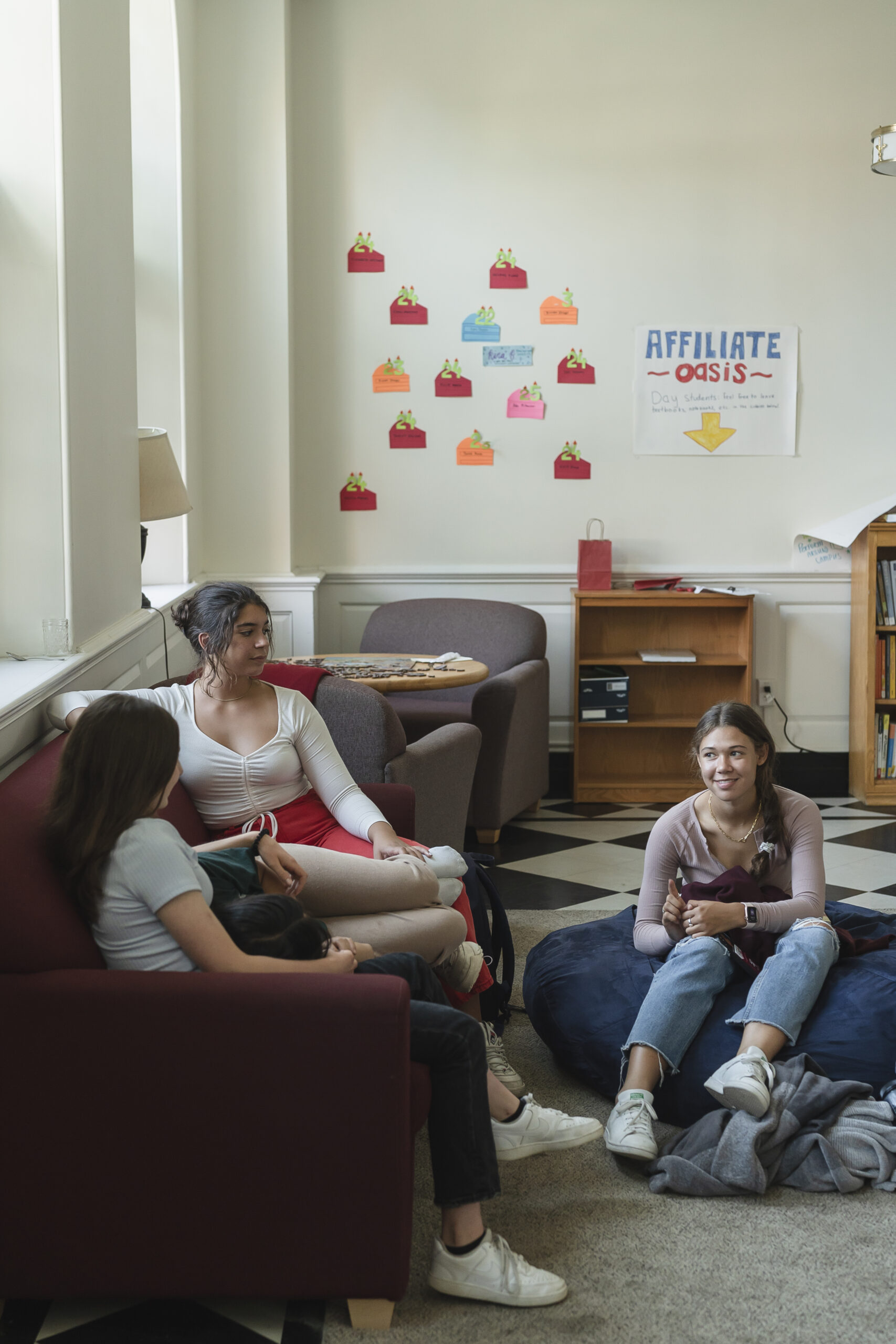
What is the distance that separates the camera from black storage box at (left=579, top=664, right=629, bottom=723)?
4.71 m

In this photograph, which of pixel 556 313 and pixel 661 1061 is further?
pixel 556 313

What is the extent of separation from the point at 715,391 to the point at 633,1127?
3510 mm

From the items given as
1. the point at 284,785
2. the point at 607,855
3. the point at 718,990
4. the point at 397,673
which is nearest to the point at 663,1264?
the point at 718,990

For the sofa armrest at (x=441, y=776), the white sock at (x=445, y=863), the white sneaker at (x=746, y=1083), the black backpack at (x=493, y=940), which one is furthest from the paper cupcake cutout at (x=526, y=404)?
the white sneaker at (x=746, y=1083)

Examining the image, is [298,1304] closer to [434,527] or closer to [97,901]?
[97,901]

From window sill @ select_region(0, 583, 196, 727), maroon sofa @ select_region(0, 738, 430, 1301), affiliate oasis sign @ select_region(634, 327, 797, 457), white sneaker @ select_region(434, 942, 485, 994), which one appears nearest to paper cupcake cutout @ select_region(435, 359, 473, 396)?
affiliate oasis sign @ select_region(634, 327, 797, 457)

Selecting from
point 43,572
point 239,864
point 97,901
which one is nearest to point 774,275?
point 43,572

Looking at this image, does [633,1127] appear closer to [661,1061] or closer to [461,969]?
[661,1061]

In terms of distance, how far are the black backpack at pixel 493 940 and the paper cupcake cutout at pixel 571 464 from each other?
101 inches

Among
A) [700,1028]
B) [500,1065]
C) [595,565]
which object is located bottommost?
[500,1065]

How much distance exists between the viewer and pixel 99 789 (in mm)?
1619

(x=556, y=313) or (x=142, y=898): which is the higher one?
(x=556, y=313)

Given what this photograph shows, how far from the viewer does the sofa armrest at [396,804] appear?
2.71 metres

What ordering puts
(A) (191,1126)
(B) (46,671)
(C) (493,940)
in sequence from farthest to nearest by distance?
1. (C) (493,940)
2. (B) (46,671)
3. (A) (191,1126)
